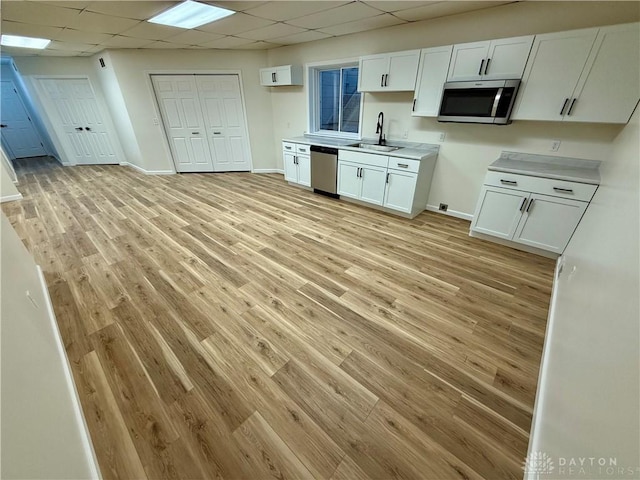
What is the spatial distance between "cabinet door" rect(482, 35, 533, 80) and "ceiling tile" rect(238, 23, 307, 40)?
8.25 feet

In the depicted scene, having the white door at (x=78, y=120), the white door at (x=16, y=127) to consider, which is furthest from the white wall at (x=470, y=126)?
the white door at (x=16, y=127)

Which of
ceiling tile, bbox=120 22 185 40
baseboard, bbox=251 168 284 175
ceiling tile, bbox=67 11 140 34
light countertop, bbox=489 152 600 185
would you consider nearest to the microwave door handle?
light countertop, bbox=489 152 600 185

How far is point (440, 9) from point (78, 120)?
27.1ft

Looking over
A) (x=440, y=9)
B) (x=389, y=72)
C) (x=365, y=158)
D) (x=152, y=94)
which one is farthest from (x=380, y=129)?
(x=152, y=94)

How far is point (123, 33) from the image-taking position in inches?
148

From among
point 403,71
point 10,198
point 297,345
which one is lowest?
point 297,345

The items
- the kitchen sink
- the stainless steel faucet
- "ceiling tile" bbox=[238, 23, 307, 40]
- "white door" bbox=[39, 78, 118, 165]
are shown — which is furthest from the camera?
"white door" bbox=[39, 78, 118, 165]

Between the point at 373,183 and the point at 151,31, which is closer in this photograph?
the point at 151,31

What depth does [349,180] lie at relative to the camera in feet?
13.2

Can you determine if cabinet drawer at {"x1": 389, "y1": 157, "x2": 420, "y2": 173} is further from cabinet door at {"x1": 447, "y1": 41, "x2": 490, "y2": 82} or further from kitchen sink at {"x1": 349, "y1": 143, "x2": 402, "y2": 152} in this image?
cabinet door at {"x1": 447, "y1": 41, "x2": 490, "y2": 82}

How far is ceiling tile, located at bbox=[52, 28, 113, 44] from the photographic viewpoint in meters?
3.68

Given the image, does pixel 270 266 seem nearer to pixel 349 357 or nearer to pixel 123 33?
pixel 349 357

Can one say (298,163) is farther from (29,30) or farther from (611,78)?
(29,30)

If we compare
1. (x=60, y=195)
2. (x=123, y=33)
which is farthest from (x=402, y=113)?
(x=60, y=195)
